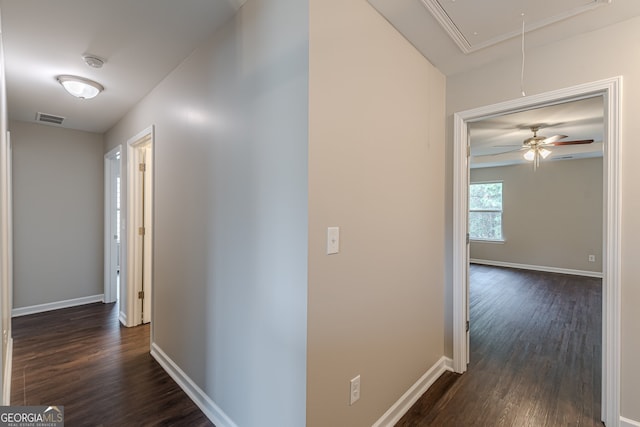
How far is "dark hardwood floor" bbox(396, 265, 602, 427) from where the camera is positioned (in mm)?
1891

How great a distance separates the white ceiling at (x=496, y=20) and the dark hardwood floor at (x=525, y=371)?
97.5 inches

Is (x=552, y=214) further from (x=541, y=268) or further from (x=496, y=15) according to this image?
(x=496, y=15)

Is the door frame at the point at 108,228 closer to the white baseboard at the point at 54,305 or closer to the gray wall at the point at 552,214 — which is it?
the white baseboard at the point at 54,305

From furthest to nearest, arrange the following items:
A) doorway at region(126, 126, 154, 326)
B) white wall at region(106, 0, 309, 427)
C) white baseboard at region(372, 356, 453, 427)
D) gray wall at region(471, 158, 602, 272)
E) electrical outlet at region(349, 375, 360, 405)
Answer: gray wall at region(471, 158, 602, 272) → doorway at region(126, 126, 154, 326) → white baseboard at region(372, 356, 453, 427) → electrical outlet at region(349, 375, 360, 405) → white wall at region(106, 0, 309, 427)

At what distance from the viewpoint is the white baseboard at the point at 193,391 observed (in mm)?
1791

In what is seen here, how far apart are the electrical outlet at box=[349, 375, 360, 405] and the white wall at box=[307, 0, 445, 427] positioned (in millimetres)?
39

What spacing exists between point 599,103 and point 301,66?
3610 mm

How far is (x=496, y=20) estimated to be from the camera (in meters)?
1.74

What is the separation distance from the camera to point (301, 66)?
1307 mm

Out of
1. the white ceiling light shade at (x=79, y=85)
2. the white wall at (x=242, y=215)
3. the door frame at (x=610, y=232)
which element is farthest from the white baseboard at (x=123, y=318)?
the door frame at (x=610, y=232)

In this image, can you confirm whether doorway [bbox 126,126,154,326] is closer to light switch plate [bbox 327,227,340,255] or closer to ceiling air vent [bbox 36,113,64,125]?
ceiling air vent [bbox 36,113,64,125]

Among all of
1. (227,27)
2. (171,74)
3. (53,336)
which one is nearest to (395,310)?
(227,27)

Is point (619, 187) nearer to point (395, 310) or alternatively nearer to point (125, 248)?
point (395, 310)

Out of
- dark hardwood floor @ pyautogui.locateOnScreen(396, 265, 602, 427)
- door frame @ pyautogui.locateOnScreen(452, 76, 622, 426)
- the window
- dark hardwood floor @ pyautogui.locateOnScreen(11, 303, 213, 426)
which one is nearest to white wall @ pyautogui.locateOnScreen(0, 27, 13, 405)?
dark hardwood floor @ pyautogui.locateOnScreen(11, 303, 213, 426)
